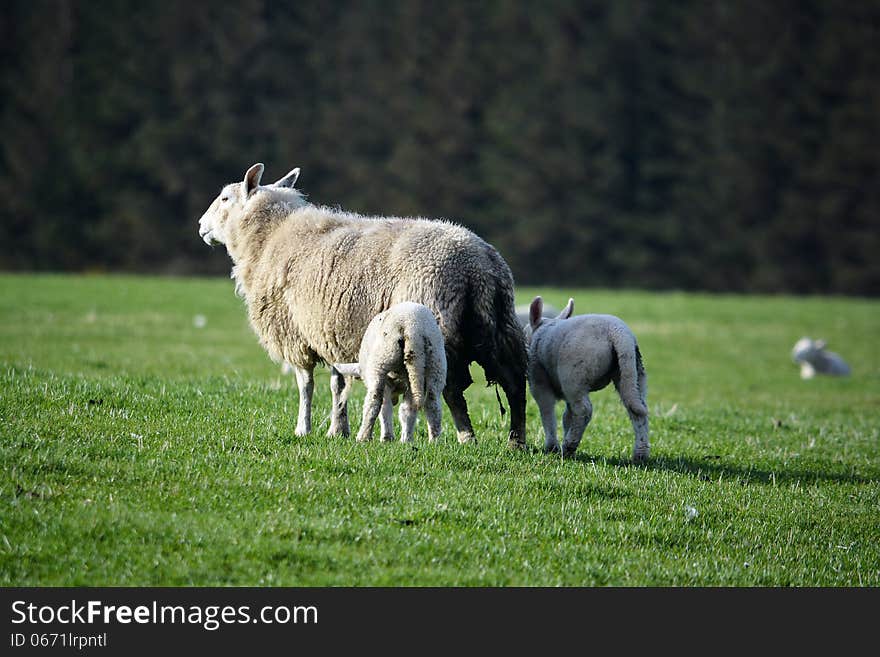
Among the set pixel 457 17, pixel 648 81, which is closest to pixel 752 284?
pixel 648 81

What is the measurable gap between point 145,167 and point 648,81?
17.3 metres

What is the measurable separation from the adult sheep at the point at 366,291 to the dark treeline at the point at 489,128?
30393 mm

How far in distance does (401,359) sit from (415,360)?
0.12 m

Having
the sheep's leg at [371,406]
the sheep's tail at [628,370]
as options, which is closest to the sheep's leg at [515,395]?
the sheep's tail at [628,370]

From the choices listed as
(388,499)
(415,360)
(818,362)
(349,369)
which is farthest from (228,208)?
(818,362)

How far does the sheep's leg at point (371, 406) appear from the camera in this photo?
8.07 metres

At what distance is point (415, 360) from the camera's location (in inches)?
311

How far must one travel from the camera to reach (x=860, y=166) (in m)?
37.8

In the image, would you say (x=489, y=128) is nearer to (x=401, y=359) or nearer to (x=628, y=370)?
(x=628, y=370)

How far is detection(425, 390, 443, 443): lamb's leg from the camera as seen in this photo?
8.32 meters

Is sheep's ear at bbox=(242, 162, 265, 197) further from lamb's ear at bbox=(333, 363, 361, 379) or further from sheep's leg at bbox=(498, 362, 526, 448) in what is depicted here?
sheep's leg at bbox=(498, 362, 526, 448)

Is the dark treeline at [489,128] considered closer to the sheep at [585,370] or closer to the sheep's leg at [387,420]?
the sheep at [585,370]

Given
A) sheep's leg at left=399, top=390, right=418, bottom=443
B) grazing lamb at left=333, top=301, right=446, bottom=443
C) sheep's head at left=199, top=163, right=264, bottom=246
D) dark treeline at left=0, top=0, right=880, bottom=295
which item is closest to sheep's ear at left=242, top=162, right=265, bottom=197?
sheep's head at left=199, top=163, right=264, bottom=246
